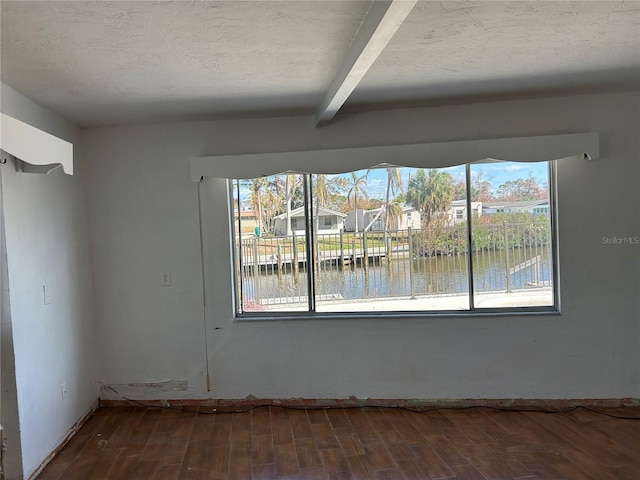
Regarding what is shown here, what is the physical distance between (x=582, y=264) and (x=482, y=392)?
1.27 meters

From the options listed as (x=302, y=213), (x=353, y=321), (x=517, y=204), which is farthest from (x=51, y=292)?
(x=517, y=204)

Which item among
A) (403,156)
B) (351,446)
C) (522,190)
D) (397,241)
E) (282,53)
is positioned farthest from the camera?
(397,241)

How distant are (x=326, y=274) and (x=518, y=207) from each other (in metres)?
1.63

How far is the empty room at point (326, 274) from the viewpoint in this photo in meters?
2.61

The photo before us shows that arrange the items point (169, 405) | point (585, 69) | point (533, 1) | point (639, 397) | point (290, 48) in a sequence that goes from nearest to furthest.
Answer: point (533, 1), point (290, 48), point (585, 69), point (639, 397), point (169, 405)

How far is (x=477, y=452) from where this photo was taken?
269 cm

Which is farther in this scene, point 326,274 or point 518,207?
point 326,274

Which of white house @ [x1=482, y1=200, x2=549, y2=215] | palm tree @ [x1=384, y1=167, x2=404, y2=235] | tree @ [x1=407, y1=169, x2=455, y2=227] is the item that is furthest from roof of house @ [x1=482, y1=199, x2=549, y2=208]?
palm tree @ [x1=384, y1=167, x2=404, y2=235]

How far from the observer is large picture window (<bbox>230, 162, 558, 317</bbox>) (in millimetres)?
3354

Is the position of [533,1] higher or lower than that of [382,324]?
higher

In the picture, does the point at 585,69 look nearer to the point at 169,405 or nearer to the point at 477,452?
the point at 477,452

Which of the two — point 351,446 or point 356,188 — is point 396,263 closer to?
point 356,188

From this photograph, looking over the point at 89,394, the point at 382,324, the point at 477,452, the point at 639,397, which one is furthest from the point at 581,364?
the point at 89,394

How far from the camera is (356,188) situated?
3459 millimetres
